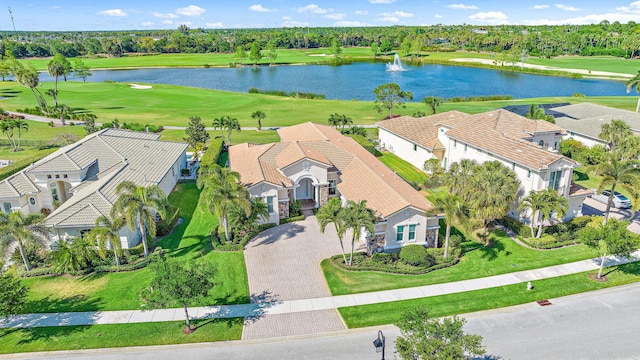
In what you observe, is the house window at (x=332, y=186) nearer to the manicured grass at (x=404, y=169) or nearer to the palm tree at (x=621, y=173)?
the manicured grass at (x=404, y=169)

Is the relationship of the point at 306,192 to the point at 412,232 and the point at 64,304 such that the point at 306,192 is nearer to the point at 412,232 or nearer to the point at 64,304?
the point at 412,232

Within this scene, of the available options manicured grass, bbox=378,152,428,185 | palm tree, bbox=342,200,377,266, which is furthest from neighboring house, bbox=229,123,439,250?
manicured grass, bbox=378,152,428,185

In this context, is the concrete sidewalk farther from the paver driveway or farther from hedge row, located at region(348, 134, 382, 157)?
hedge row, located at region(348, 134, 382, 157)

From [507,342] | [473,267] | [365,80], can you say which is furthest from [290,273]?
[365,80]

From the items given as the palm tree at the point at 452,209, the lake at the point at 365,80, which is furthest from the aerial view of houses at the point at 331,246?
the lake at the point at 365,80

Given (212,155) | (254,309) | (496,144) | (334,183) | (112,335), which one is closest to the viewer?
(112,335)
